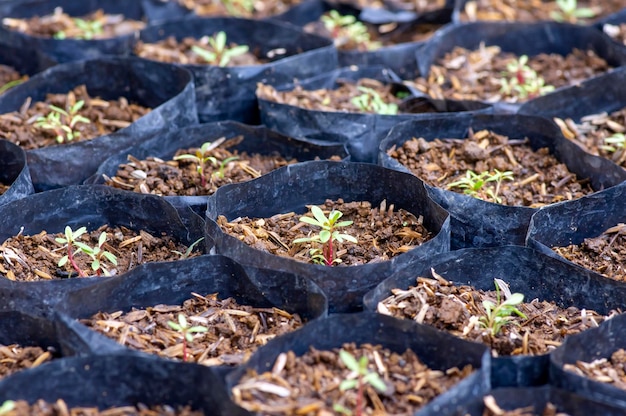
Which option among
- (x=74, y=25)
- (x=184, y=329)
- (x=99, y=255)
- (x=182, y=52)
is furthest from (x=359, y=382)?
(x=74, y=25)

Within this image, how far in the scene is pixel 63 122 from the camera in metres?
3.43

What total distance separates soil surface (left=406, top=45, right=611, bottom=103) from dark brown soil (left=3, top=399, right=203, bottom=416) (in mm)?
2126

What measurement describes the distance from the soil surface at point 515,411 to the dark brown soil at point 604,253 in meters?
0.74

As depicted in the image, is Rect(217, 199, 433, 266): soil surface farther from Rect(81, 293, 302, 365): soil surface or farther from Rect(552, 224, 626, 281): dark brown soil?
Rect(552, 224, 626, 281): dark brown soil

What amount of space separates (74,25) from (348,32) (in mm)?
1509

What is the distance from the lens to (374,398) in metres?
2.00

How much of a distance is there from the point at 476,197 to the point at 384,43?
6.24 feet

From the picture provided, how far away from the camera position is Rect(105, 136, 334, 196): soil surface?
3.00m

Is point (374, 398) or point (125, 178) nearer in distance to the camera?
point (374, 398)

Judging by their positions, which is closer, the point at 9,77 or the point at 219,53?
the point at 219,53

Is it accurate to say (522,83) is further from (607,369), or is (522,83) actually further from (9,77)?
(9,77)

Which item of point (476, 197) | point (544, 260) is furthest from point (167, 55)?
point (544, 260)

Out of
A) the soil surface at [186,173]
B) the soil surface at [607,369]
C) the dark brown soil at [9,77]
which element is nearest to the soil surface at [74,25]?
the dark brown soil at [9,77]

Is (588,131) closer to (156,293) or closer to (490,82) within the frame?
(490,82)
